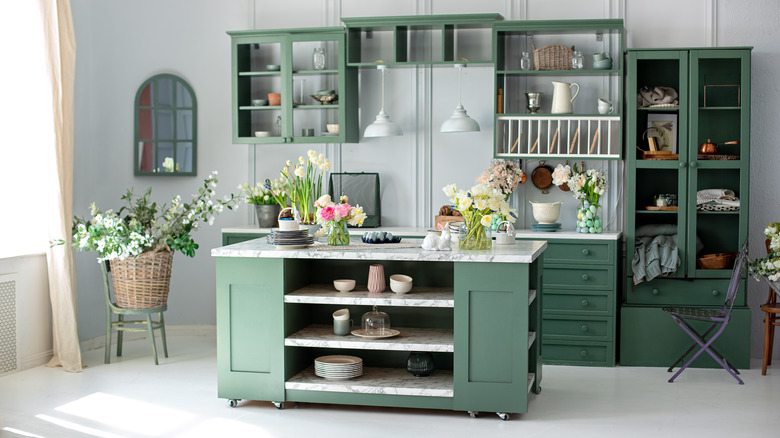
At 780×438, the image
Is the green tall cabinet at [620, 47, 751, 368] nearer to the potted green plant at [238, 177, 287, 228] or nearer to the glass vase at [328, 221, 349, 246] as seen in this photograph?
the glass vase at [328, 221, 349, 246]

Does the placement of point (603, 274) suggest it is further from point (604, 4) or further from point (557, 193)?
point (604, 4)

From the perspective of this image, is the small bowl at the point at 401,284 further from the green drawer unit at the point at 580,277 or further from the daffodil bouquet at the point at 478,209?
the green drawer unit at the point at 580,277

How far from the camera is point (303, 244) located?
4723mm

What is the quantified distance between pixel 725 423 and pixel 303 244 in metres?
2.67

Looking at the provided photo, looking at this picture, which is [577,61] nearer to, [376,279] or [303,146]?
[303,146]

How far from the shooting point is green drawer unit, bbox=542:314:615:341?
5.89 m

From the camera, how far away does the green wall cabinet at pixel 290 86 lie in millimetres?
6434

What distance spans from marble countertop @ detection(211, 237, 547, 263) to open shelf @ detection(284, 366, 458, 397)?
2.44ft

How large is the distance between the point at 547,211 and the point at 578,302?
746 mm

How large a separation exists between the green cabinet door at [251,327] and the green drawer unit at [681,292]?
112 inches

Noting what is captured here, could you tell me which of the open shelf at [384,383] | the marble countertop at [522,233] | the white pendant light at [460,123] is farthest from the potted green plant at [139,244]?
the white pendant light at [460,123]

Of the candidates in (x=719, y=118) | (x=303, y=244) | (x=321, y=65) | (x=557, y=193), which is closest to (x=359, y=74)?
(x=321, y=65)

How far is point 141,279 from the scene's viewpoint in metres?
5.80

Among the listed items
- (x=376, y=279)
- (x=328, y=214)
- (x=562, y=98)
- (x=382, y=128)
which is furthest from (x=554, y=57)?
(x=376, y=279)
